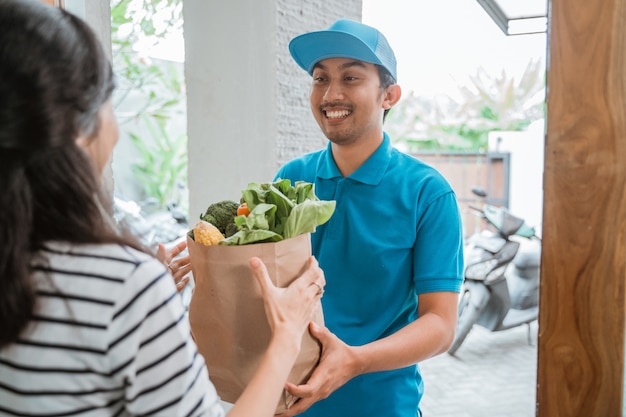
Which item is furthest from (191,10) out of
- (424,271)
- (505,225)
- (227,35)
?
(505,225)

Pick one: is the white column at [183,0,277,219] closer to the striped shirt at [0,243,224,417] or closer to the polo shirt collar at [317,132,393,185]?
the polo shirt collar at [317,132,393,185]

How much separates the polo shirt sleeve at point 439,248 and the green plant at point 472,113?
8.16 m

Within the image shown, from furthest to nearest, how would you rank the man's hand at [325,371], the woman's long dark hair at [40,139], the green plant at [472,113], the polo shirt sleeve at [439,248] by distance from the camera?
the green plant at [472,113]
the polo shirt sleeve at [439,248]
the man's hand at [325,371]
the woman's long dark hair at [40,139]

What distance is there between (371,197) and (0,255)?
0.92 meters

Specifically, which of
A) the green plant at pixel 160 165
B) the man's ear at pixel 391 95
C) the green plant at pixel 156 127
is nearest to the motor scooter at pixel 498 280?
the man's ear at pixel 391 95

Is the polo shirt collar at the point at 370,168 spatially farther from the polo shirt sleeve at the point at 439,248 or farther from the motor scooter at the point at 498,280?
the motor scooter at the point at 498,280

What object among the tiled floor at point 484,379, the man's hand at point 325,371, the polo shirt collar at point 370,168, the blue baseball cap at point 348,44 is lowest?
the tiled floor at point 484,379

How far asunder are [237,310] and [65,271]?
0.41m

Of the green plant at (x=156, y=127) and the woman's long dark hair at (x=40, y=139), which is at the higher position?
the green plant at (x=156, y=127)

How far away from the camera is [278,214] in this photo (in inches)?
45.6

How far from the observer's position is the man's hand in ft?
3.57

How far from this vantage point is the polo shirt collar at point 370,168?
144 cm

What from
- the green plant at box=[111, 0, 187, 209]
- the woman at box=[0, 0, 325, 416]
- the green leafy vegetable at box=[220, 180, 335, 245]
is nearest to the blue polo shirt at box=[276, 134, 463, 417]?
the green leafy vegetable at box=[220, 180, 335, 245]

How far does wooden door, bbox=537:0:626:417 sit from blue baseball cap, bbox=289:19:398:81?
1.51ft
